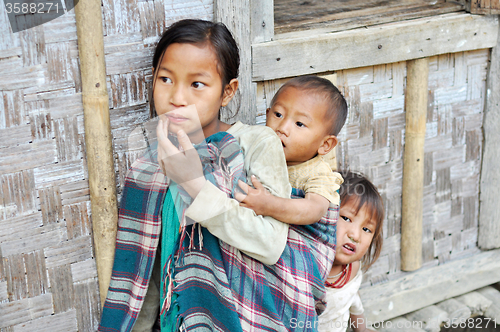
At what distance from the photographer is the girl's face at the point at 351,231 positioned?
2240mm

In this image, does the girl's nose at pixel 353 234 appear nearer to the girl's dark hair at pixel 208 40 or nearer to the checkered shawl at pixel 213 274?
the checkered shawl at pixel 213 274

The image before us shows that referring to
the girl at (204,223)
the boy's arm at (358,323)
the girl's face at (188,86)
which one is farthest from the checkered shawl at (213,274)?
the boy's arm at (358,323)

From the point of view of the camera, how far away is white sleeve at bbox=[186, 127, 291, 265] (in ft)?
5.04

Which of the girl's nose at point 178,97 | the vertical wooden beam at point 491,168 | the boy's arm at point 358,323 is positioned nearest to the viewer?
the girl's nose at point 178,97

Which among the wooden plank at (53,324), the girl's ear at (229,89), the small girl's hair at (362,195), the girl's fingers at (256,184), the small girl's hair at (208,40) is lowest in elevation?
the wooden plank at (53,324)

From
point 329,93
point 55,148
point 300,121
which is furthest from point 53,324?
point 329,93

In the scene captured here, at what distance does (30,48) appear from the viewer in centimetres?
169

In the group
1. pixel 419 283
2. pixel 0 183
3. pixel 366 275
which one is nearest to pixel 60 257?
pixel 0 183

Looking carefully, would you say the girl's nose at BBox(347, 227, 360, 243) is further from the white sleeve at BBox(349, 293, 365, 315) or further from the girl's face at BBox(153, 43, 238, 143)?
the girl's face at BBox(153, 43, 238, 143)

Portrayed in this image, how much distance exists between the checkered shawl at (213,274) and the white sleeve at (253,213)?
77 mm

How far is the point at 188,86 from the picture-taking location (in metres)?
1.66

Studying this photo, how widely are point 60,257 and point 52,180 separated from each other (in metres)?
0.30

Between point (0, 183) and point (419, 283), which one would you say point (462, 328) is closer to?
point (419, 283)

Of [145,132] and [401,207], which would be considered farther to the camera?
[401,207]
